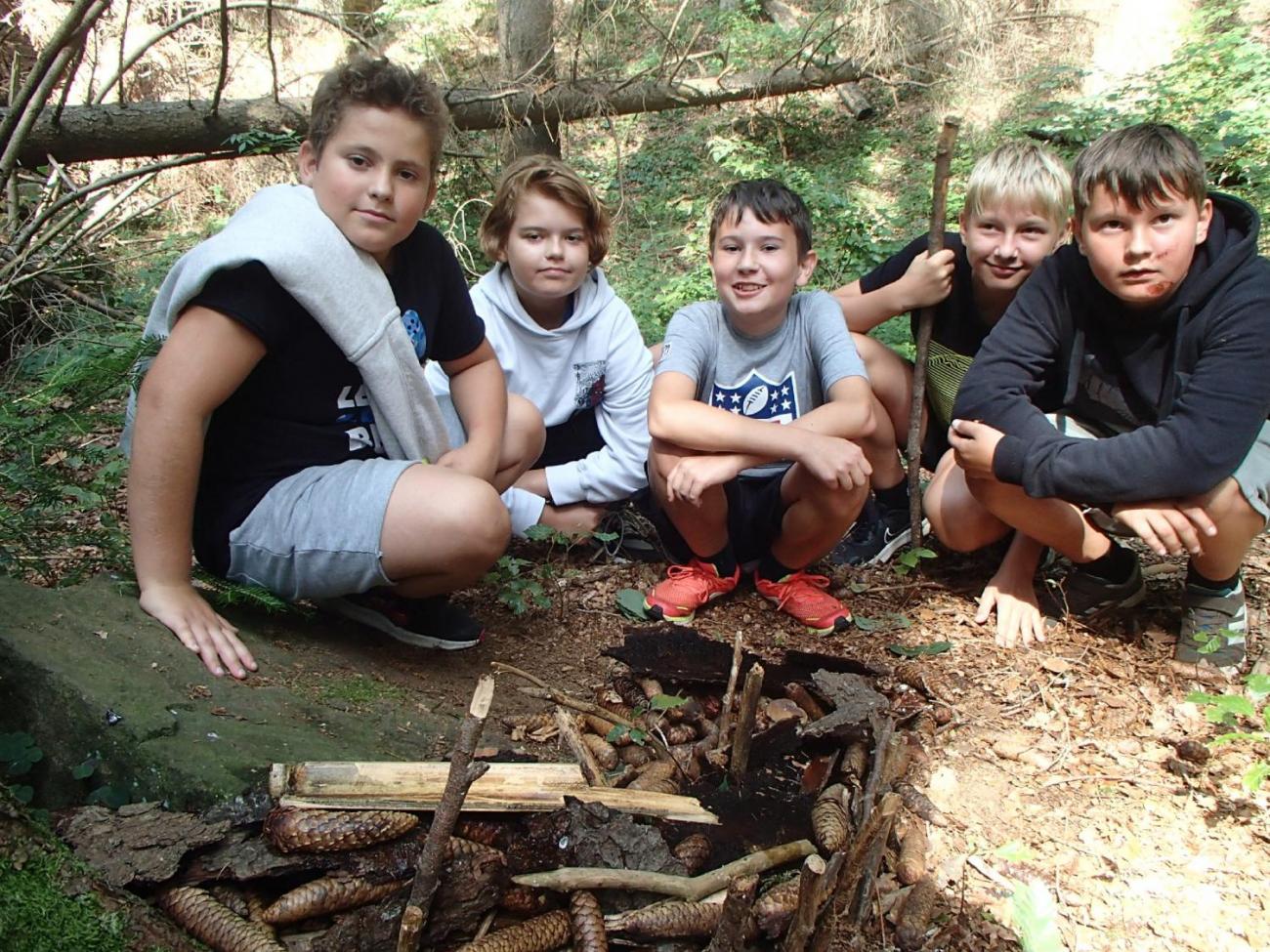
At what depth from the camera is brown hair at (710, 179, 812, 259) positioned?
128 inches

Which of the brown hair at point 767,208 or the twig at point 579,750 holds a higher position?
the brown hair at point 767,208

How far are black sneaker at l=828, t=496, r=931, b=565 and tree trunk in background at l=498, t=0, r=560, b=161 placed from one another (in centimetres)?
452

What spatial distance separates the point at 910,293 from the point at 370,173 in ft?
6.75

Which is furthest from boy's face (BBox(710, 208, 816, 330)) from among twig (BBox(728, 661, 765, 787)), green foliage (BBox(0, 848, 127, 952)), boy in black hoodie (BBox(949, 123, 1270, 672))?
green foliage (BBox(0, 848, 127, 952))

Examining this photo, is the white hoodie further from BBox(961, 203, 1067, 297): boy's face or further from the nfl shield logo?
BBox(961, 203, 1067, 297): boy's face

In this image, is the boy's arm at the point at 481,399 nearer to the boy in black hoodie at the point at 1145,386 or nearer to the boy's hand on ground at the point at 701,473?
the boy's hand on ground at the point at 701,473

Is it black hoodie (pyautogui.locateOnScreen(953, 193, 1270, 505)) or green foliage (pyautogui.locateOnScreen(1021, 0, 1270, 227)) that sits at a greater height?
green foliage (pyautogui.locateOnScreen(1021, 0, 1270, 227))

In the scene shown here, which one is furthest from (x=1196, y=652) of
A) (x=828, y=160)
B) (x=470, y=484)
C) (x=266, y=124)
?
(x=828, y=160)

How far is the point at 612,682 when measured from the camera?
2695 millimetres

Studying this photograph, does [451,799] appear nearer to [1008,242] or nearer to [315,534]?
[315,534]

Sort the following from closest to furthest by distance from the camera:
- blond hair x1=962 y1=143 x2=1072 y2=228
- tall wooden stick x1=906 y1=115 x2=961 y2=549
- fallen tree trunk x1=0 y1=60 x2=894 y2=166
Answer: blond hair x1=962 y1=143 x2=1072 y2=228 < tall wooden stick x1=906 y1=115 x2=961 y2=549 < fallen tree trunk x1=0 y1=60 x2=894 y2=166

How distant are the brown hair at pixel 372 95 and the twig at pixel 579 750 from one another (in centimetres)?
161

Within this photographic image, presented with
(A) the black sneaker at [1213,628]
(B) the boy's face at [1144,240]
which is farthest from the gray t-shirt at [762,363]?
(A) the black sneaker at [1213,628]

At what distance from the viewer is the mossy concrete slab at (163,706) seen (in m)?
1.71
